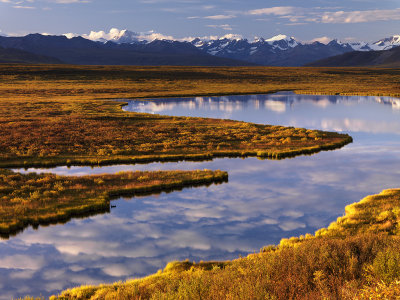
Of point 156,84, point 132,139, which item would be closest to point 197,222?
point 132,139

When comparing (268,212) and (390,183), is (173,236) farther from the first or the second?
(390,183)

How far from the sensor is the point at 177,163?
37656 millimetres

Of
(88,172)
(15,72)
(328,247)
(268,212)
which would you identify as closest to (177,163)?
(88,172)

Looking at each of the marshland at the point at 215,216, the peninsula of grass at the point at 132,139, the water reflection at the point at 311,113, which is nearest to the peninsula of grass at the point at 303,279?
the marshland at the point at 215,216

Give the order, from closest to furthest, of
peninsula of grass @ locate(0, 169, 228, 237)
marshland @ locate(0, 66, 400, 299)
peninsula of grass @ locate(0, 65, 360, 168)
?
marshland @ locate(0, 66, 400, 299)
peninsula of grass @ locate(0, 169, 228, 237)
peninsula of grass @ locate(0, 65, 360, 168)

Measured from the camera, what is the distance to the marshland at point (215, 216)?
1083 centimetres

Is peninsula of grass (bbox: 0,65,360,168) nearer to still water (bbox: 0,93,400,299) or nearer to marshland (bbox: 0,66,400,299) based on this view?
marshland (bbox: 0,66,400,299)

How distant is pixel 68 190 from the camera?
27484 millimetres

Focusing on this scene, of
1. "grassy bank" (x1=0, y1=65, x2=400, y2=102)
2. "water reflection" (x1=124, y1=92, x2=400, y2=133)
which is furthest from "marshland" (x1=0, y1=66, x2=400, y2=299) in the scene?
"grassy bank" (x1=0, y1=65, x2=400, y2=102)

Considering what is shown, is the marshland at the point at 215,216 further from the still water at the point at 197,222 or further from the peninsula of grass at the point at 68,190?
the peninsula of grass at the point at 68,190

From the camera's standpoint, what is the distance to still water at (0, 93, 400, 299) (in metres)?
18.0

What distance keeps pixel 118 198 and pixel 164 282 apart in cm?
1483

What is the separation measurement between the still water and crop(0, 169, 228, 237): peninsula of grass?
0.93 metres

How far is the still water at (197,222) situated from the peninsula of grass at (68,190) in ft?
3.05
